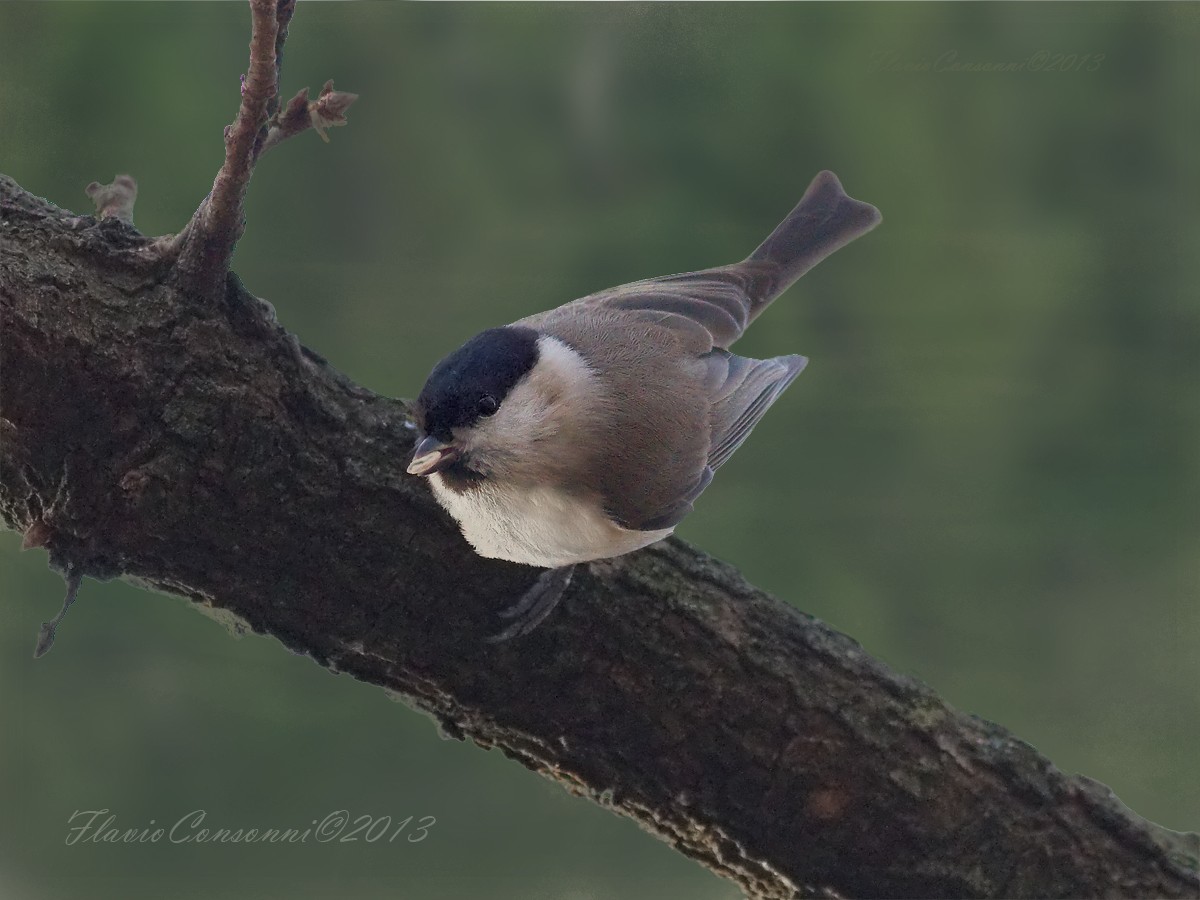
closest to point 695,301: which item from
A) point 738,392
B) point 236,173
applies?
point 738,392

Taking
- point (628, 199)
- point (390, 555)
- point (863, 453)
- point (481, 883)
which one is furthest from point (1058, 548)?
point (390, 555)

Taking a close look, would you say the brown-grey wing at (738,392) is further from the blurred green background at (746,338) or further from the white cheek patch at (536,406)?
the blurred green background at (746,338)

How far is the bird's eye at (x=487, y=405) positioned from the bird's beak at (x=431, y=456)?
6 centimetres

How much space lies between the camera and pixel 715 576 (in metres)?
1.37

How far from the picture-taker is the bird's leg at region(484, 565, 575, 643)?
1.24 metres

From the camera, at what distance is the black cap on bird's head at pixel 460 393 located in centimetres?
117

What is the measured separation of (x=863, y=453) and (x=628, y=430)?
3.87 feet

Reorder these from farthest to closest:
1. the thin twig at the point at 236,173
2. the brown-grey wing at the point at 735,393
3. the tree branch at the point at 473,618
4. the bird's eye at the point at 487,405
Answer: the brown-grey wing at the point at 735,393, the bird's eye at the point at 487,405, the tree branch at the point at 473,618, the thin twig at the point at 236,173

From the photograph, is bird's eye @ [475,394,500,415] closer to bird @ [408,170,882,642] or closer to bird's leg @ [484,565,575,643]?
bird @ [408,170,882,642]

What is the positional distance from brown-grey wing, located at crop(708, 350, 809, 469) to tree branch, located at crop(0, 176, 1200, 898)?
12.8 inches

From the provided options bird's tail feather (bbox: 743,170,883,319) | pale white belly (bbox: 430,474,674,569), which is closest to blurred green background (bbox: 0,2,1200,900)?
bird's tail feather (bbox: 743,170,883,319)

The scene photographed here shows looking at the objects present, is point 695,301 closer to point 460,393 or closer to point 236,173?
point 460,393

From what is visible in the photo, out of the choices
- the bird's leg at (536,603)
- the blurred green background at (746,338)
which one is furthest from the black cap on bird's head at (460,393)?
the blurred green background at (746,338)

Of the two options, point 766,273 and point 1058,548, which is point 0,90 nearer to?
point 766,273
